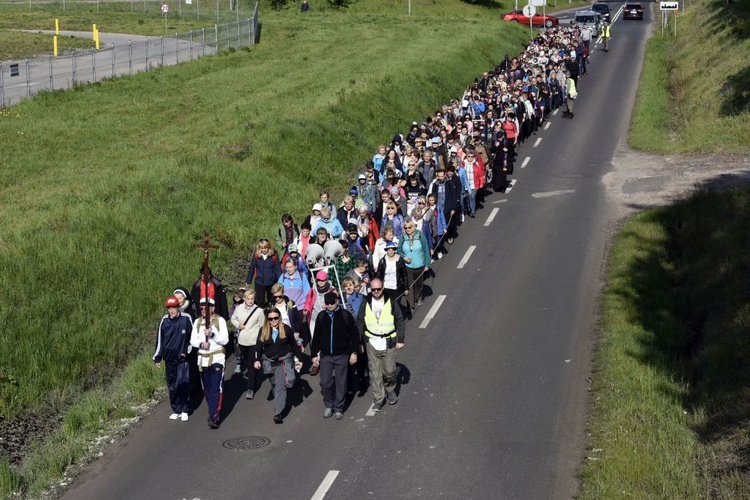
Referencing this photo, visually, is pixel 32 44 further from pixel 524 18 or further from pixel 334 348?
pixel 334 348

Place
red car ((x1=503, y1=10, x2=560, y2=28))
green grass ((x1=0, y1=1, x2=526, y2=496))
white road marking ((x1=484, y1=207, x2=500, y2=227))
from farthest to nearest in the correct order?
red car ((x1=503, y1=10, x2=560, y2=28))
white road marking ((x1=484, y1=207, x2=500, y2=227))
green grass ((x1=0, y1=1, x2=526, y2=496))

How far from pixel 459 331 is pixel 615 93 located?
1153 inches

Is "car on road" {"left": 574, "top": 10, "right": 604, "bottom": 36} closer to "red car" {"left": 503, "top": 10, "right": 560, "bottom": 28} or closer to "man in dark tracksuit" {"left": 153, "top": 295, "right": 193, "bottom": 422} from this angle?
"red car" {"left": 503, "top": 10, "right": 560, "bottom": 28}

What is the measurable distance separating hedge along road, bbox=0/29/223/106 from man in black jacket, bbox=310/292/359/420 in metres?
28.7

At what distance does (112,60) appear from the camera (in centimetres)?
4894

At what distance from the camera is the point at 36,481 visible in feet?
39.8

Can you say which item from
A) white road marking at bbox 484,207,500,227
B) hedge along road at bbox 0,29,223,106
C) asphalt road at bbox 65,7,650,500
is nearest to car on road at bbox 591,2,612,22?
hedge along road at bbox 0,29,223,106

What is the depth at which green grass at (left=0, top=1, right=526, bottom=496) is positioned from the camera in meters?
15.8

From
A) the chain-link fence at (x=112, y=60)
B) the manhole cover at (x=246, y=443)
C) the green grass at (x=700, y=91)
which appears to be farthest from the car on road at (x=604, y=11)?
the manhole cover at (x=246, y=443)

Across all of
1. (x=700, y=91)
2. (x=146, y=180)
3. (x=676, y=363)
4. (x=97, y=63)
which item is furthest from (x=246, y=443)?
(x=97, y=63)

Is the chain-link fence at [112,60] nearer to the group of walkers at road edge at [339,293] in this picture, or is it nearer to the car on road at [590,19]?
the group of walkers at road edge at [339,293]

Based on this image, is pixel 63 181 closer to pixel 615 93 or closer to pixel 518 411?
pixel 518 411

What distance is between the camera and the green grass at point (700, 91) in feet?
105

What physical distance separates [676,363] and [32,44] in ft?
161
